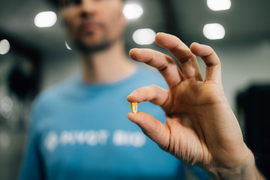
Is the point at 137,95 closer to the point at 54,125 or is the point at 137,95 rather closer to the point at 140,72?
the point at 140,72

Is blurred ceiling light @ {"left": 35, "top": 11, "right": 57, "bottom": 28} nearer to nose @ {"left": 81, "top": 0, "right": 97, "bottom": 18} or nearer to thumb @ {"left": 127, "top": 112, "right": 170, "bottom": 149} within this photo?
Answer: nose @ {"left": 81, "top": 0, "right": 97, "bottom": 18}

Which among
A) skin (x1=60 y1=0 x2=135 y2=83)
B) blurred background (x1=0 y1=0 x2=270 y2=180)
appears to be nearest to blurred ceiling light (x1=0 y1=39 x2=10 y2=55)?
blurred background (x1=0 y1=0 x2=270 y2=180)

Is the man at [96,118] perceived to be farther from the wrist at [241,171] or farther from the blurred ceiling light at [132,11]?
the wrist at [241,171]

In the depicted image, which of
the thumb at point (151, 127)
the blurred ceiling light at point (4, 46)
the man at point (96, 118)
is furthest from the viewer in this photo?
the blurred ceiling light at point (4, 46)

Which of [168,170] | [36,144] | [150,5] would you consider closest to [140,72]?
[150,5]

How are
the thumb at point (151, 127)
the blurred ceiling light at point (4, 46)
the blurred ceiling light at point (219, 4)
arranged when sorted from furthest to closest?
the blurred ceiling light at point (4, 46)
the blurred ceiling light at point (219, 4)
the thumb at point (151, 127)

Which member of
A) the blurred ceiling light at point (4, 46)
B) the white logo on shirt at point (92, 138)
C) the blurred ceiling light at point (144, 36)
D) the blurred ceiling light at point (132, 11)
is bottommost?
the white logo on shirt at point (92, 138)

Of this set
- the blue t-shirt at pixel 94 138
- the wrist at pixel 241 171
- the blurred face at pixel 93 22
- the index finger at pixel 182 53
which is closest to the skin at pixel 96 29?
the blurred face at pixel 93 22
